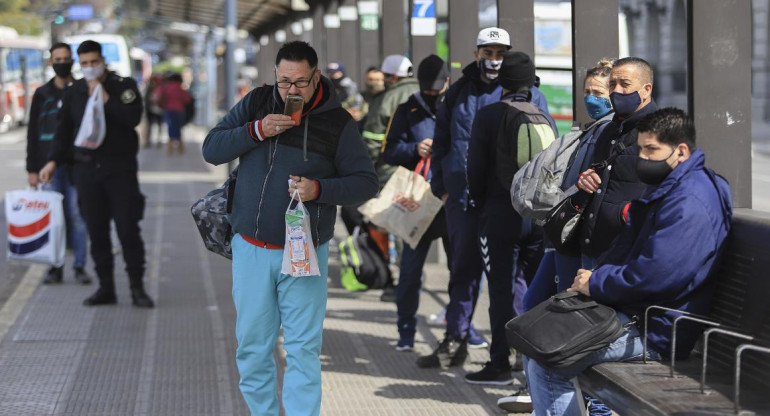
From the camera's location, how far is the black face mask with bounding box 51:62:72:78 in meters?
9.97

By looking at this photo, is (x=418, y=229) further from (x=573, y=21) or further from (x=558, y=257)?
(x=558, y=257)

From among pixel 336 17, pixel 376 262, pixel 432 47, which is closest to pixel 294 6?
pixel 336 17

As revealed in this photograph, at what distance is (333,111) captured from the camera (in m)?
5.43

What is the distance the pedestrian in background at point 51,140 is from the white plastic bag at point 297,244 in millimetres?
4969

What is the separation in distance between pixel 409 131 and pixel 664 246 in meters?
3.76

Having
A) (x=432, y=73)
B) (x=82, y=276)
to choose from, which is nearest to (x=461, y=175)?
(x=432, y=73)

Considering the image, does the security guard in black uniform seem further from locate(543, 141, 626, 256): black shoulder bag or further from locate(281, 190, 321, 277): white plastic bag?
locate(543, 141, 626, 256): black shoulder bag

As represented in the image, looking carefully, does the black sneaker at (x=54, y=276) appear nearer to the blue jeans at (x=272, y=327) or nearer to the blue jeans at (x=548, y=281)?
the blue jeans at (x=272, y=327)

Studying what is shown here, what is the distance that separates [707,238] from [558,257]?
1065 mm

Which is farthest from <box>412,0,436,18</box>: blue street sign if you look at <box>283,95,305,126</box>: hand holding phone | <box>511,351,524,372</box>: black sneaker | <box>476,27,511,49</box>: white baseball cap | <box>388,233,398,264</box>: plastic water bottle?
<box>283,95,305,126</box>: hand holding phone

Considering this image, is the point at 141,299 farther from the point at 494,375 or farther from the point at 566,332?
the point at 566,332

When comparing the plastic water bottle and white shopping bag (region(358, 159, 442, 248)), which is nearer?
white shopping bag (region(358, 159, 442, 248))

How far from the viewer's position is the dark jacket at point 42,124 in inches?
395

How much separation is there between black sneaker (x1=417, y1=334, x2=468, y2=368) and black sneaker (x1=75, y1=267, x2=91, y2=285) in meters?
4.07
